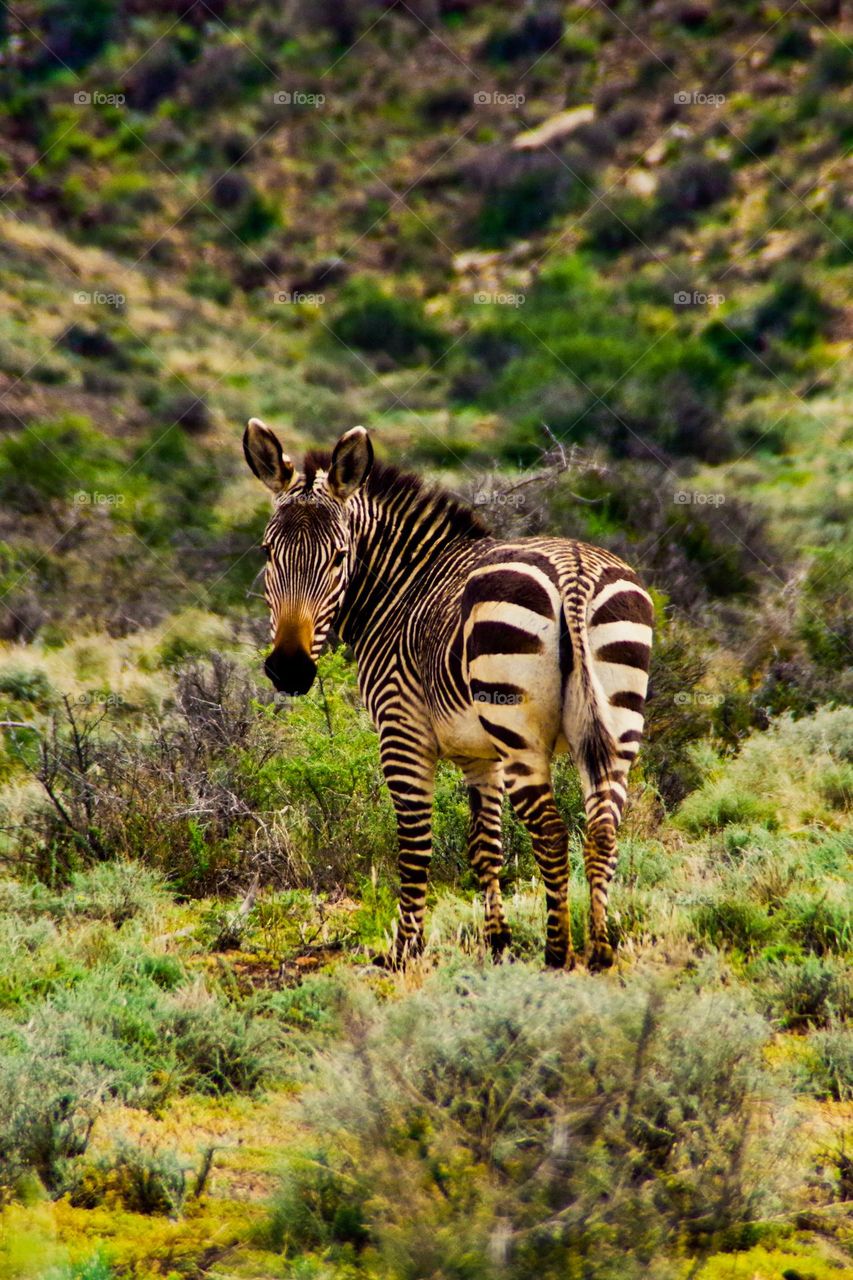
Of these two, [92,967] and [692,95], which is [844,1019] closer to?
[92,967]

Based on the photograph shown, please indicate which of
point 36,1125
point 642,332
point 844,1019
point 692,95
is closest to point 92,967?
point 36,1125

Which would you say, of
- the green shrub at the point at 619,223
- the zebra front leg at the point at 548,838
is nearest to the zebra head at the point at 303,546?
the zebra front leg at the point at 548,838

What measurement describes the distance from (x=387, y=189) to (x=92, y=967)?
39216 millimetres

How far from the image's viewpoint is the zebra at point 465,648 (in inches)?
225

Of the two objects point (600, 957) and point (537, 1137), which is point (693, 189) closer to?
point (600, 957)

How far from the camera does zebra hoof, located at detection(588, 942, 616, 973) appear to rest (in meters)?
5.79

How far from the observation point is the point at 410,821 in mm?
6727

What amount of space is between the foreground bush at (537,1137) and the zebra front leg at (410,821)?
2212 millimetres

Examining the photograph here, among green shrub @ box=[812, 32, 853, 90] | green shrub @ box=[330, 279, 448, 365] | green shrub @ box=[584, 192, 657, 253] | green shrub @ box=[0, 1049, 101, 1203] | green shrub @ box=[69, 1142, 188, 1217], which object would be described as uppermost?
green shrub @ box=[812, 32, 853, 90]

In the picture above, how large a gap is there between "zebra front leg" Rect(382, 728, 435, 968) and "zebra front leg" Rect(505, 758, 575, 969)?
29.8 inches

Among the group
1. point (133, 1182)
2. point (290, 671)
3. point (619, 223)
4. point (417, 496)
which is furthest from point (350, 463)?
point (619, 223)

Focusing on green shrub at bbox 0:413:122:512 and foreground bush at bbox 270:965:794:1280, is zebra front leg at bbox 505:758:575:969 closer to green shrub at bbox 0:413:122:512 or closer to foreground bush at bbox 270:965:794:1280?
foreground bush at bbox 270:965:794:1280

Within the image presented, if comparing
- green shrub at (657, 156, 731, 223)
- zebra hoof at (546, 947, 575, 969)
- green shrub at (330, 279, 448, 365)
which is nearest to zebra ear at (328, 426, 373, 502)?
zebra hoof at (546, 947, 575, 969)

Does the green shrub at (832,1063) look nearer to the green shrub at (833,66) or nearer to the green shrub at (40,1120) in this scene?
the green shrub at (40,1120)
